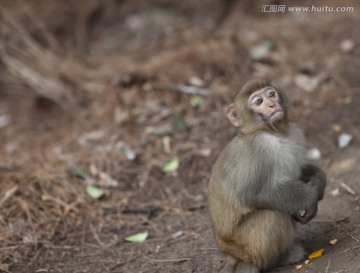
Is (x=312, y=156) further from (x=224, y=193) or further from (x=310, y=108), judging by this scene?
(x=224, y=193)

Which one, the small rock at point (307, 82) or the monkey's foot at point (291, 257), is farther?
the small rock at point (307, 82)

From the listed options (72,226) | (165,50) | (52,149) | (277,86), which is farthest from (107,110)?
(277,86)

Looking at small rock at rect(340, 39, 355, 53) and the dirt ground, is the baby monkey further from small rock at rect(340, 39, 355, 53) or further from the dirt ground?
small rock at rect(340, 39, 355, 53)

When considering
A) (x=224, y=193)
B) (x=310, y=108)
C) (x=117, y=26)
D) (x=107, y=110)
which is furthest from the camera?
(x=117, y=26)

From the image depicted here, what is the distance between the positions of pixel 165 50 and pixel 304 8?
261 centimetres

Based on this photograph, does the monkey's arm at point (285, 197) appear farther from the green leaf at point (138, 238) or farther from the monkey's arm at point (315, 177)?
the green leaf at point (138, 238)

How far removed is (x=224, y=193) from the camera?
4.85m

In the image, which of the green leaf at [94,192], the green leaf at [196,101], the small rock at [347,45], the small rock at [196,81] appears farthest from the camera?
the small rock at [347,45]

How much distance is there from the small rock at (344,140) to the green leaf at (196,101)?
2080mm

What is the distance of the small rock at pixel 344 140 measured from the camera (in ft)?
23.1

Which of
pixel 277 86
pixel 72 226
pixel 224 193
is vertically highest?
pixel 277 86

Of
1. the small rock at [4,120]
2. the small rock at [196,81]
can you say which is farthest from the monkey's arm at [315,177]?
the small rock at [4,120]

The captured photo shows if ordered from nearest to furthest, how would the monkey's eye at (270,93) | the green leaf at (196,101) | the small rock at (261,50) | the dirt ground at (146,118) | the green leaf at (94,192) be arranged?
the monkey's eye at (270,93)
the dirt ground at (146,118)
the green leaf at (94,192)
the green leaf at (196,101)
the small rock at (261,50)

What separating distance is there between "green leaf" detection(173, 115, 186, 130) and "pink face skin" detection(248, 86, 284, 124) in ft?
10.0
